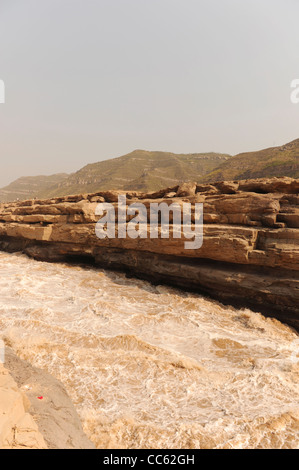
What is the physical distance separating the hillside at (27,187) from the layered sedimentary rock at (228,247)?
79693 millimetres

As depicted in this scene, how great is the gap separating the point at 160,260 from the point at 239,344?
5135 mm

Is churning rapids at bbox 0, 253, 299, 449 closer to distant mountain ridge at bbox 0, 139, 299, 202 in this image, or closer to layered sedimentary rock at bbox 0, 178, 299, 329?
layered sedimentary rock at bbox 0, 178, 299, 329

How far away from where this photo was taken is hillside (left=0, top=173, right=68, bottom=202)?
93125 mm

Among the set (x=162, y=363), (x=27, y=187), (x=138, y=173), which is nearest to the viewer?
(x=162, y=363)

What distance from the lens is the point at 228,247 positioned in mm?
8859

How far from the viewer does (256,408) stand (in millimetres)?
4609

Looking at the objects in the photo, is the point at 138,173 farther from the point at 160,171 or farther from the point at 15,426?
the point at 15,426

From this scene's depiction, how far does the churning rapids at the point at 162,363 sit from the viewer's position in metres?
4.10

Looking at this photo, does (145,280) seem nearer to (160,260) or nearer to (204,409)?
(160,260)

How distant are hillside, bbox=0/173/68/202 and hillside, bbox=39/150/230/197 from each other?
17874 mm

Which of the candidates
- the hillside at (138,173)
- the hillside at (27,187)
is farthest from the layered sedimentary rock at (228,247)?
the hillside at (27,187)

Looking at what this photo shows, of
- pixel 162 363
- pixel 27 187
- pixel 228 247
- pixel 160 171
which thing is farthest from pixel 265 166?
pixel 27 187

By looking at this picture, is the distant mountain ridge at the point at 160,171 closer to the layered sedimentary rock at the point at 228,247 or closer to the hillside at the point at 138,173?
the hillside at the point at 138,173

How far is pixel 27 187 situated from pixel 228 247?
12166 centimetres
